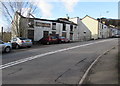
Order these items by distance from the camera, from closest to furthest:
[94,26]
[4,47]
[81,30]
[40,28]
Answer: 1. [4,47]
2. [40,28]
3. [81,30]
4. [94,26]

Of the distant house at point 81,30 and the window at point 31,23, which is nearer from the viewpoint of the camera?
the window at point 31,23

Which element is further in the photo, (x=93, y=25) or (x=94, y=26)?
(x=93, y=25)

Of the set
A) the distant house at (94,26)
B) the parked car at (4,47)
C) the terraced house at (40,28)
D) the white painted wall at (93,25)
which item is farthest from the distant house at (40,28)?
the distant house at (94,26)

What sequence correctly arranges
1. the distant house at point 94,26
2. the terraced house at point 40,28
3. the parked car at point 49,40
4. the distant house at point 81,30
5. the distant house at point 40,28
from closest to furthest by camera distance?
the terraced house at point 40,28 → the distant house at point 40,28 → the parked car at point 49,40 → the distant house at point 81,30 → the distant house at point 94,26

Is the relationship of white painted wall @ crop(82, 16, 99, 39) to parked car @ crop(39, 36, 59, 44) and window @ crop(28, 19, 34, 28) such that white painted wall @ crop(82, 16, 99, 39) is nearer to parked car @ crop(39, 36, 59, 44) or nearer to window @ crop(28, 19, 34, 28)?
parked car @ crop(39, 36, 59, 44)

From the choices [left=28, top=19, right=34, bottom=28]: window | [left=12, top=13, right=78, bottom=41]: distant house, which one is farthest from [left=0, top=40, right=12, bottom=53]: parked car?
[left=28, top=19, right=34, bottom=28]: window

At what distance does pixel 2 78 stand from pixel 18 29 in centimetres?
1859

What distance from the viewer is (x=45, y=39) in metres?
25.5

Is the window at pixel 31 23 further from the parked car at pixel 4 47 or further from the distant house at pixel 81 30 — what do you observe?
the distant house at pixel 81 30

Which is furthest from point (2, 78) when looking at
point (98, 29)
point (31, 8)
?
point (98, 29)

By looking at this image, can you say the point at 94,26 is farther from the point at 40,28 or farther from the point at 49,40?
the point at 49,40

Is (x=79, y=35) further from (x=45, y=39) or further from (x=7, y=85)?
(x=7, y=85)

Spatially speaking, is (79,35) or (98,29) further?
(98,29)

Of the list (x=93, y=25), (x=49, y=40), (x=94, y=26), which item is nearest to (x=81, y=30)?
(x=94, y=26)
